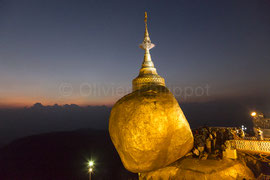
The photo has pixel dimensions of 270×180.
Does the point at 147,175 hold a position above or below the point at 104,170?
above

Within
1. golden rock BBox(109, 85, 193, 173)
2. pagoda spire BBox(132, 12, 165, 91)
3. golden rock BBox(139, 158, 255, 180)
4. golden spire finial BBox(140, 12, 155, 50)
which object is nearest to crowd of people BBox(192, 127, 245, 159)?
golden rock BBox(139, 158, 255, 180)

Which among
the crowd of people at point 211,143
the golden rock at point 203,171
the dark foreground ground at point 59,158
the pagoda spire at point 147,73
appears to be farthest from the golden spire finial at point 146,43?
the dark foreground ground at point 59,158

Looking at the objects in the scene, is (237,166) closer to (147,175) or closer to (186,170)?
(186,170)

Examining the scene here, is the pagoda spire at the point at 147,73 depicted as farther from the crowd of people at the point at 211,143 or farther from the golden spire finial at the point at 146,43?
the crowd of people at the point at 211,143

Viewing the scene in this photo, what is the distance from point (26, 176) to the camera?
38812 mm

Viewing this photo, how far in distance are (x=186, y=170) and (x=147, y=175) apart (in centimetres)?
312

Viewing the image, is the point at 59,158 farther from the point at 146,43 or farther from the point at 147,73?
the point at 146,43

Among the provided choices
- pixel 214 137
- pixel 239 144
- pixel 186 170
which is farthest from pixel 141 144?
pixel 239 144

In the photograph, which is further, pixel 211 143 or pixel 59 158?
pixel 59 158

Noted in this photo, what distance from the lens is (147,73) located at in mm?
21703

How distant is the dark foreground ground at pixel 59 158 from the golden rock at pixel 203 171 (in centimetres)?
2479

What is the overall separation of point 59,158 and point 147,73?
4537 cm

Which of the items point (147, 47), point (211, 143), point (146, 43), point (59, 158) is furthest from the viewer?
point (59, 158)

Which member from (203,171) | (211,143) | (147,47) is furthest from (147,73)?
(203,171)
